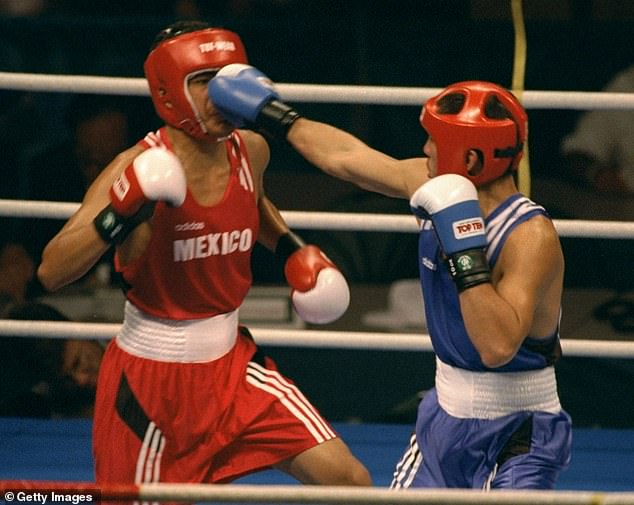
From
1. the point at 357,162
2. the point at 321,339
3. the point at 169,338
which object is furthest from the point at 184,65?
the point at 321,339

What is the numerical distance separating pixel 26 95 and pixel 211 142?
5.32 ft

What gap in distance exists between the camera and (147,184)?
256 centimetres

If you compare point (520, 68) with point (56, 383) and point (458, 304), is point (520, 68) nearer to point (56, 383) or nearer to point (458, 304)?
point (458, 304)

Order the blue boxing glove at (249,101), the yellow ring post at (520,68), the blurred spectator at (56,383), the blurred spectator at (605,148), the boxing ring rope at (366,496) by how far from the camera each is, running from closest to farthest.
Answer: the boxing ring rope at (366,496)
the blue boxing glove at (249,101)
the yellow ring post at (520,68)
the blurred spectator at (56,383)
the blurred spectator at (605,148)

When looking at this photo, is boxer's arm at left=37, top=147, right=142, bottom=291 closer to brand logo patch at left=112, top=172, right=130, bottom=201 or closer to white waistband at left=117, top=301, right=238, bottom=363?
brand logo patch at left=112, top=172, right=130, bottom=201

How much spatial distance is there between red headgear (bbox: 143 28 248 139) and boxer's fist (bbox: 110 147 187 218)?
0.20 meters

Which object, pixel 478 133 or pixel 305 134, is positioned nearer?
pixel 478 133

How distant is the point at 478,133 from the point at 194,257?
0.64m

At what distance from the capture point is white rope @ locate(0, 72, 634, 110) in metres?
3.39

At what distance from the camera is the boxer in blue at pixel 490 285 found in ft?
8.14

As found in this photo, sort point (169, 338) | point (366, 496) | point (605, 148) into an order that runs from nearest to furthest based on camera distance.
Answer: point (366, 496), point (169, 338), point (605, 148)

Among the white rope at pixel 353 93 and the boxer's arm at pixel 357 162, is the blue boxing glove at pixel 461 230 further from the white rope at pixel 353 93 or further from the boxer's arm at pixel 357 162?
the white rope at pixel 353 93

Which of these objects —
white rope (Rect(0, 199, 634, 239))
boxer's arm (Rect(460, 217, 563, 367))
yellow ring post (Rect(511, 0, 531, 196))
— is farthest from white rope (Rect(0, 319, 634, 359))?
boxer's arm (Rect(460, 217, 563, 367))

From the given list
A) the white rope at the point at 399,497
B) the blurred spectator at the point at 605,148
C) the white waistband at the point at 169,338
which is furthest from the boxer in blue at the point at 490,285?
the blurred spectator at the point at 605,148
